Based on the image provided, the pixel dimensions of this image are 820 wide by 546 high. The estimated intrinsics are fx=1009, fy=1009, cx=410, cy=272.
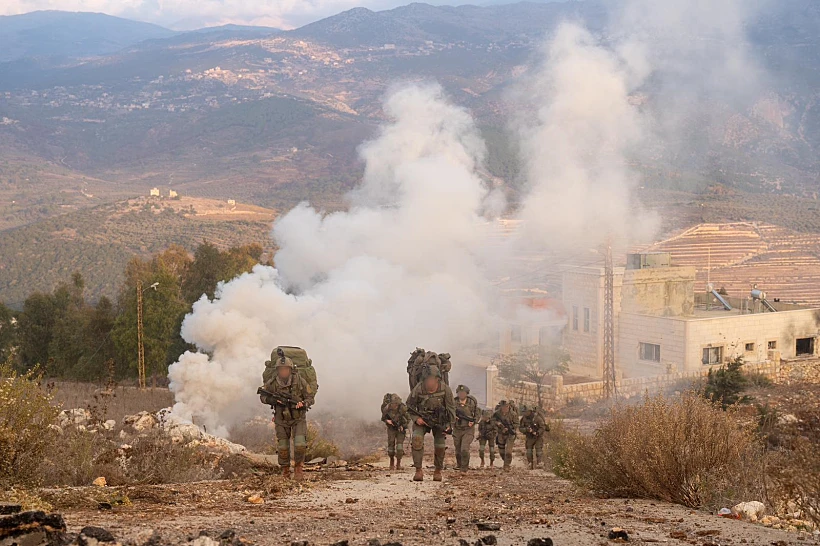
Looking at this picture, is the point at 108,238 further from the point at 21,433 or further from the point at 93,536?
the point at 93,536

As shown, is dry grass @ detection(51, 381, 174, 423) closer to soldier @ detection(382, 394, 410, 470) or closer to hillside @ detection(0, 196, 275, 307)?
soldier @ detection(382, 394, 410, 470)

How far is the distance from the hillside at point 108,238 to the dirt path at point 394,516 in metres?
63.5

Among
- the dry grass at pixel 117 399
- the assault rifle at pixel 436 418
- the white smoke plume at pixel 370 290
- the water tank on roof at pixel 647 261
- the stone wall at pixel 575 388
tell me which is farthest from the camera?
the water tank on roof at pixel 647 261

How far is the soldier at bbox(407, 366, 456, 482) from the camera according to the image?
14.1 metres

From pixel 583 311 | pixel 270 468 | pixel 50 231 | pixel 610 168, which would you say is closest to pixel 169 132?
pixel 50 231

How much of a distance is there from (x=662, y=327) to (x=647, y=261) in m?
4.68

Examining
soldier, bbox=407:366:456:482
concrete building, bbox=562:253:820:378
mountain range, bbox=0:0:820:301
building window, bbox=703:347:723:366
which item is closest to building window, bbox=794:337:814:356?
concrete building, bbox=562:253:820:378

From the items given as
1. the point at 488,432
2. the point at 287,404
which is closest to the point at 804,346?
the point at 488,432

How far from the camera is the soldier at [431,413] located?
46.3 ft

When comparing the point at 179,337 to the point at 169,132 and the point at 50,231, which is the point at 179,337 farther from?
the point at 169,132

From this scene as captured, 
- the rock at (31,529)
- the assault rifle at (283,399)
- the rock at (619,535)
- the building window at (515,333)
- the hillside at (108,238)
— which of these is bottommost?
the rock at (619,535)

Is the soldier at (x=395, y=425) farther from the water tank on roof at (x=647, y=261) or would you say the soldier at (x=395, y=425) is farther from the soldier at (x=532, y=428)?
the water tank on roof at (x=647, y=261)

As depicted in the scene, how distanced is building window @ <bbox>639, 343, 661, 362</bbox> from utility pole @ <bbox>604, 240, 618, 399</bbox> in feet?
4.69

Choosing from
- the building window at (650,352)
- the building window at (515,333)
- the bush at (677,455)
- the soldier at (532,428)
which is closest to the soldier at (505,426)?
the soldier at (532,428)
